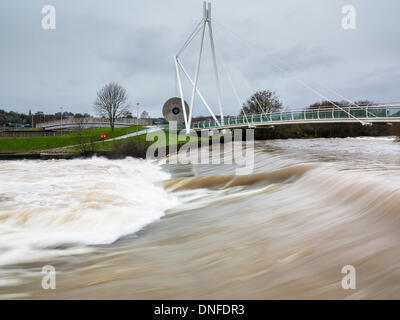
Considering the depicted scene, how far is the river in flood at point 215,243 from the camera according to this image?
293cm

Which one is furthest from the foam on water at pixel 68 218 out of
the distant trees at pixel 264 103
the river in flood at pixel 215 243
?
the distant trees at pixel 264 103

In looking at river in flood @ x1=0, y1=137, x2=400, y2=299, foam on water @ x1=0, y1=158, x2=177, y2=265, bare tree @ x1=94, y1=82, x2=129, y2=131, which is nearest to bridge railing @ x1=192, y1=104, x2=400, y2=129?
river in flood @ x1=0, y1=137, x2=400, y2=299

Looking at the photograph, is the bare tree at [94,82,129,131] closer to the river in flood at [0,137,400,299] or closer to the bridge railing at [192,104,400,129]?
the bridge railing at [192,104,400,129]

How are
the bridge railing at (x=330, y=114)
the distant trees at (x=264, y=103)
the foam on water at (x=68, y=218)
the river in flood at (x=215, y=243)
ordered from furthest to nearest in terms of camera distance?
the distant trees at (x=264, y=103)
the bridge railing at (x=330, y=114)
the foam on water at (x=68, y=218)
the river in flood at (x=215, y=243)

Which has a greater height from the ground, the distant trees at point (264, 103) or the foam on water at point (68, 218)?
the distant trees at point (264, 103)

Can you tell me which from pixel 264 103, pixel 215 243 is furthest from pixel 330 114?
pixel 264 103

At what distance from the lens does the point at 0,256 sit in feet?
12.8

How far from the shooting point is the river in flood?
2.93 m

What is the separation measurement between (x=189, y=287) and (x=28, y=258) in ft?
7.46

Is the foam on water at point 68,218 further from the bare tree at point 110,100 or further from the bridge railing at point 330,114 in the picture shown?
the bare tree at point 110,100

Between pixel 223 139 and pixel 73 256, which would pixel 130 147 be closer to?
pixel 223 139
